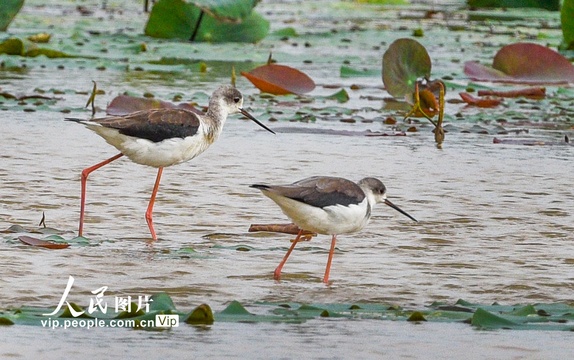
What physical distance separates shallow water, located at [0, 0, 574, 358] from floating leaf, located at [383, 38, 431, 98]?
1.05m

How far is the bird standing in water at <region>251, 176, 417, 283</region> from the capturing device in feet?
18.0

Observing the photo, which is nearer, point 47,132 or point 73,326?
point 73,326

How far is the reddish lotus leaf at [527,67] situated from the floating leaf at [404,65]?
206 cm

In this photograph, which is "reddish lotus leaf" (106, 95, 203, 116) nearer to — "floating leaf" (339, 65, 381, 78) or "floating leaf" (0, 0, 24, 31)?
"floating leaf" (339, 65, 381, 78)

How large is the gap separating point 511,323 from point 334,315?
698 mm

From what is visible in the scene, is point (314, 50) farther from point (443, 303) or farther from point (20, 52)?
point (443, 303)

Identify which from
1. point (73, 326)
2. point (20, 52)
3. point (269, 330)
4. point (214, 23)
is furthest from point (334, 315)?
point (214, 23)

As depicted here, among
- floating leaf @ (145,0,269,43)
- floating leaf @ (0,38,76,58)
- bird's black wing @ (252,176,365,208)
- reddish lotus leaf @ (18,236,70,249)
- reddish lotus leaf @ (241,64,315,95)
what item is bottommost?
floating leaf @ (0,38,76,58)

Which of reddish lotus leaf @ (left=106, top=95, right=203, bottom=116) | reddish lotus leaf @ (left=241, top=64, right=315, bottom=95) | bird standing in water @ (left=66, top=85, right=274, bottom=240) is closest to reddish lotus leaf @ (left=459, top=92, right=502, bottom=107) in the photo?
reddish lotus leaf @ (left=241, top=64, right=315, bottom=95)

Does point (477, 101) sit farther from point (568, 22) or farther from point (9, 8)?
point (9, 8)

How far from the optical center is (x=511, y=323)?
15.8ft

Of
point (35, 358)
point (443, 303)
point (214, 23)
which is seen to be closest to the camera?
point (35, 358)

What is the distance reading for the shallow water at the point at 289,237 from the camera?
15.2 feet

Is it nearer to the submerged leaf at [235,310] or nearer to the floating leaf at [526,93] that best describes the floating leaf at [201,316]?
the submerged leaf at [235,310]
